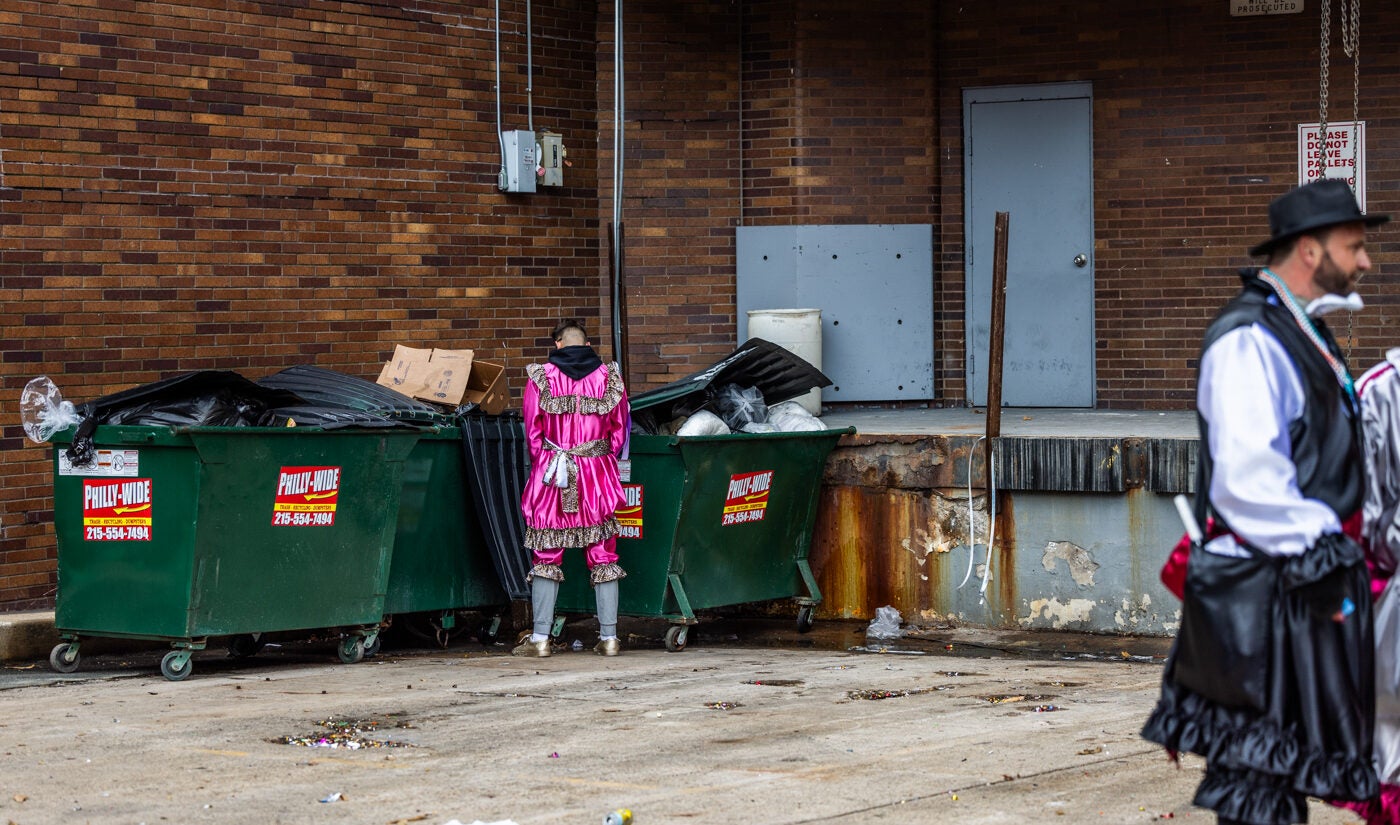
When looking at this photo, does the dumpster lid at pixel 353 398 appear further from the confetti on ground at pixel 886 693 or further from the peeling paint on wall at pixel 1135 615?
the peeling paint on wall at pixel 1135 615

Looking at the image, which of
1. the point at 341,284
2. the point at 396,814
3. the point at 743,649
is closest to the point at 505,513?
the point at 743,649

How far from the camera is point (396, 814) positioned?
517cm

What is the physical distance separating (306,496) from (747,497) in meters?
2.46

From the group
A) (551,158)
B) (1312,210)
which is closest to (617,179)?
(551,158)

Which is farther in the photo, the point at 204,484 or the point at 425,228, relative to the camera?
the point at 425,228

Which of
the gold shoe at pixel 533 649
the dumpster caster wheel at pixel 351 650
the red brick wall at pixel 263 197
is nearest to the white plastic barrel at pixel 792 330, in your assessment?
the red brick wall at pixel 263 197

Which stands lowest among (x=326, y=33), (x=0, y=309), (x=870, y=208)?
(x=0, y=309)

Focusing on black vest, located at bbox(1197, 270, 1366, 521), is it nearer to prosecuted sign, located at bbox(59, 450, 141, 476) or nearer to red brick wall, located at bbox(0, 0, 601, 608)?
prosecuted sign, located at bbox(59, 450, 141, 476)

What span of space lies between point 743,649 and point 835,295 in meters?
3.78

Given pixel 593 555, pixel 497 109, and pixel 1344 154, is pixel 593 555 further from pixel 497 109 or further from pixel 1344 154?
pixel 1344 154

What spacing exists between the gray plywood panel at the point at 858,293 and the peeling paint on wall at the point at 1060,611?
3.07 meters

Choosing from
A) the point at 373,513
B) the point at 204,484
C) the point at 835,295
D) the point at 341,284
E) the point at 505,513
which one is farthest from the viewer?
the point at 835,295

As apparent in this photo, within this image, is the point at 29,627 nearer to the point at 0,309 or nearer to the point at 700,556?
the point at 0,309

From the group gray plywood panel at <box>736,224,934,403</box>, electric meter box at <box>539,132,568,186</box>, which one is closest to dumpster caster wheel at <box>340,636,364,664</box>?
electric meter box at <box>539,132,568,186</box>
